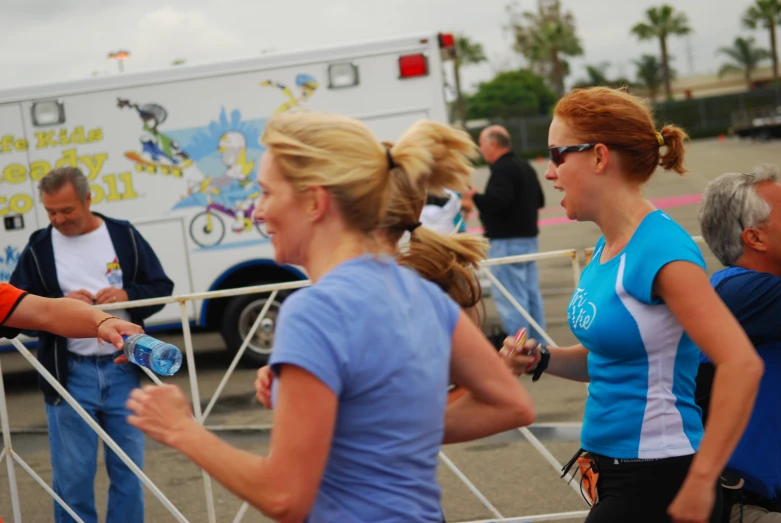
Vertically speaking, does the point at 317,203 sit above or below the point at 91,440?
above

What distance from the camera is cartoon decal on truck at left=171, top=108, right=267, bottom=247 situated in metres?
8.31

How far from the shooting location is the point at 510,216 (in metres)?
8.20

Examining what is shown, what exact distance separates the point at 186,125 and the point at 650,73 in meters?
75.9

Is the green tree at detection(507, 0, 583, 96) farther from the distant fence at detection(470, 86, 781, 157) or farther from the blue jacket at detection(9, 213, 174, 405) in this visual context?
the blue jacket at detection(9, 213, 174, 405)

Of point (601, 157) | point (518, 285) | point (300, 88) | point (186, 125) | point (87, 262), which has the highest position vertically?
point (300, 88)

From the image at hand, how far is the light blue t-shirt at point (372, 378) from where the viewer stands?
1.61 meters

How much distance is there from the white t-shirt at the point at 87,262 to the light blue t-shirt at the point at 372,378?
3103 mm

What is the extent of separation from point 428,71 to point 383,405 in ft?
22.9

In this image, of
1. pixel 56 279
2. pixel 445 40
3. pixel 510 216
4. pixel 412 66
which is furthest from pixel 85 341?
pixel 445 40

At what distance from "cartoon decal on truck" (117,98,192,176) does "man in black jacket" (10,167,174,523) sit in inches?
147

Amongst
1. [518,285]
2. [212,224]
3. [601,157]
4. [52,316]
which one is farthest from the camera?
[212,224]

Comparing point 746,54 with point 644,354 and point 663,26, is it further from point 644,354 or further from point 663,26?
point 644,354

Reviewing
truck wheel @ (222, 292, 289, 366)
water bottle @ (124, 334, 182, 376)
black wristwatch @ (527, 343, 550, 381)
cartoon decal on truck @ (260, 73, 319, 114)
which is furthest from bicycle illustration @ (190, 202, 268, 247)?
black wristwatch @ (527, 343, 550, 381)

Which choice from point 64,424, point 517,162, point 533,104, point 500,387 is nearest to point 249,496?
point 500,387
